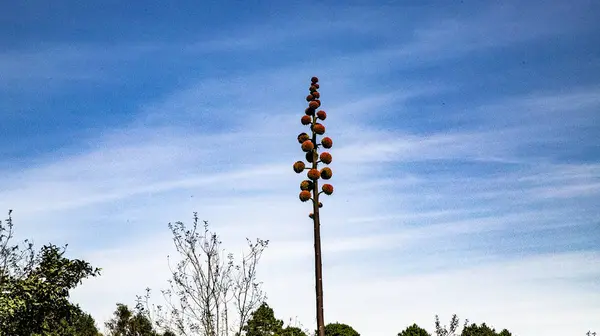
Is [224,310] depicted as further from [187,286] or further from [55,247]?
[55,247]

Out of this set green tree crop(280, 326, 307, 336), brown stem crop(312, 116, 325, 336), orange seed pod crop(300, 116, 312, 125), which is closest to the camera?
→ brown stem crop(312, 116, 325, 336)

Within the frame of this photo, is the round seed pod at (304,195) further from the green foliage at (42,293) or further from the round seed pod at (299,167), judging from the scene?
the green foliage at (42,293)

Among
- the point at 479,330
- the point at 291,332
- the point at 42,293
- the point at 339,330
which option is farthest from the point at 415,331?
the point at 42,293

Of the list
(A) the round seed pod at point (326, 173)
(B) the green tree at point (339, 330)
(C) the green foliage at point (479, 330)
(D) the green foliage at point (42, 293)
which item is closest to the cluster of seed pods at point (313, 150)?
(A) the round seed pod at point (326, 173)

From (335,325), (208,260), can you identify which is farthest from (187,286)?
(335,325)

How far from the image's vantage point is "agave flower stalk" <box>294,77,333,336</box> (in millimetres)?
13609

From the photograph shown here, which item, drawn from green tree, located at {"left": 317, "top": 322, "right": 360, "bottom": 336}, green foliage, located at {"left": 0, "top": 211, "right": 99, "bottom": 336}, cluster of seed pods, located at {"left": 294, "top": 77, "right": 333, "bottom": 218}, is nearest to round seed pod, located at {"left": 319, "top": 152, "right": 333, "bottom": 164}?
cluster of seed pods, located at {"left": 294, "top": 77, "right": 333, "bottom": 218}

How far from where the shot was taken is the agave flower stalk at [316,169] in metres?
13.6

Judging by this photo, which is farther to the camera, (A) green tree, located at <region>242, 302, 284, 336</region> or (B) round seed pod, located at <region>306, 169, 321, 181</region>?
(A) green tree, located at <region>242, 302, 284, 336</region>

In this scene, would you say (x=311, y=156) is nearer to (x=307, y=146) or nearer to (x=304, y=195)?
(x=307, y=146)

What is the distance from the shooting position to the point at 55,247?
98.0 ft

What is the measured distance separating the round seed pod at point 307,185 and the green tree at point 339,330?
153 feet

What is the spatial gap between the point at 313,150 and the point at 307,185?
840mm

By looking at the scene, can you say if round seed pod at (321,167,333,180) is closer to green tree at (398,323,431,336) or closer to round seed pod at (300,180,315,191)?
round seed pod at (300,180,315,191)
